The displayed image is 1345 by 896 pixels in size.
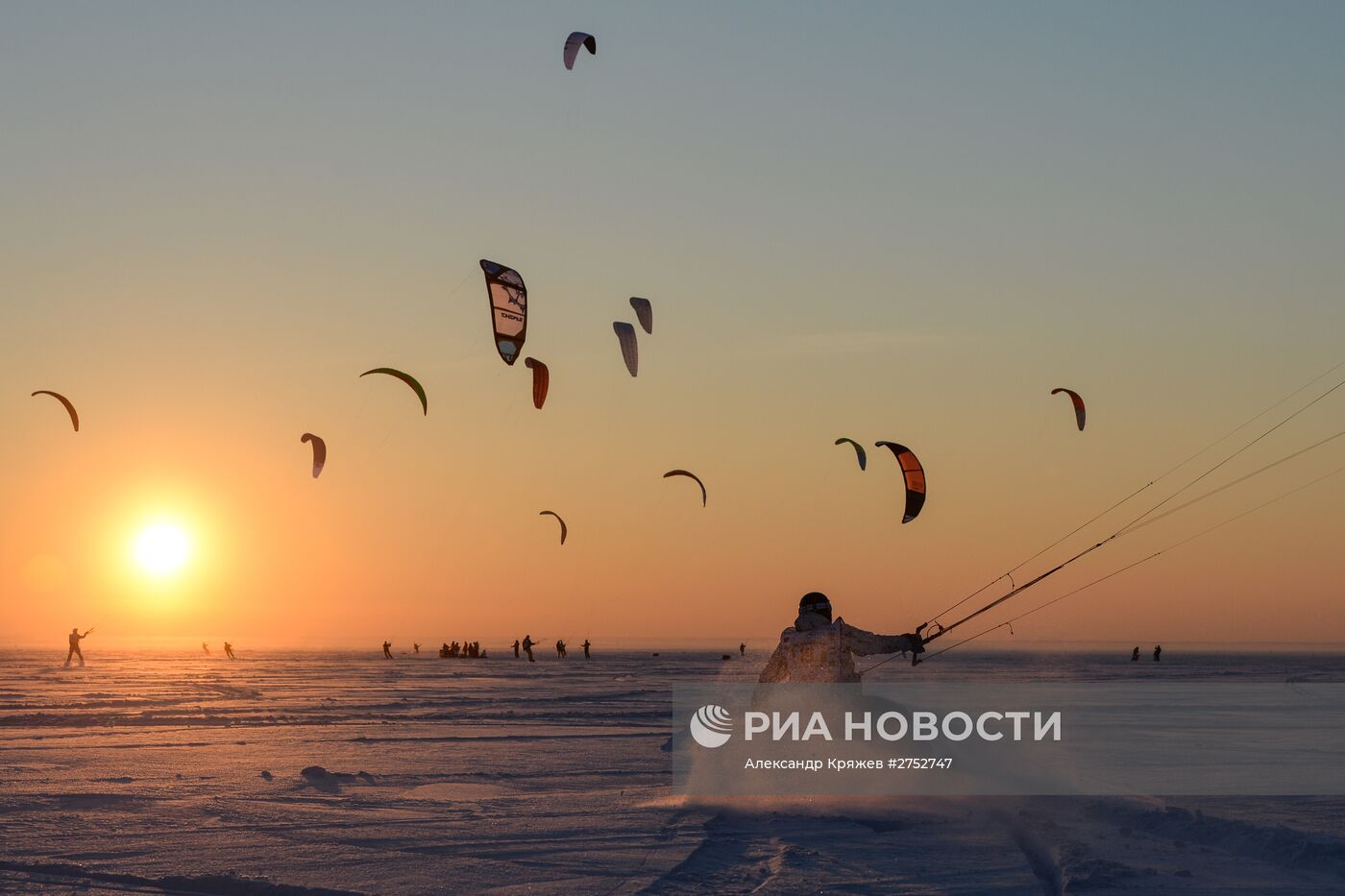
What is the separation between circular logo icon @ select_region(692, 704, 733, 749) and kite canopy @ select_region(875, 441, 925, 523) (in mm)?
7406

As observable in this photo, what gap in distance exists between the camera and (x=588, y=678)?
43.4m

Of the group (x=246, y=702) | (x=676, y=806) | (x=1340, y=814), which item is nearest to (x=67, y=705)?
(x=246, y=702)

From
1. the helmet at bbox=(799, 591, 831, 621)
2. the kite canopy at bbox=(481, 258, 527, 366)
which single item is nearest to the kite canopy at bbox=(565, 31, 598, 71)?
the kite canopy at bbox=(481, 258, 527, 366)

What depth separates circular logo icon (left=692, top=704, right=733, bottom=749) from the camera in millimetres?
11414

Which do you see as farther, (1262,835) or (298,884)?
(1262,835)

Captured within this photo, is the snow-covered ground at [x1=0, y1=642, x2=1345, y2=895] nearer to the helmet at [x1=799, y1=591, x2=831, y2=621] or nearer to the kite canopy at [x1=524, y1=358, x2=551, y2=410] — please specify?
the helmet at [x1=799, y1=591, x2=831, y2=621]

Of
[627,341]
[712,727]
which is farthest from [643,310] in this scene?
[712,727]

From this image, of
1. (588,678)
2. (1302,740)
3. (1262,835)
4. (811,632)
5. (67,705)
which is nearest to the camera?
(1262,835)

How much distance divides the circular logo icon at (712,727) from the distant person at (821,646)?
63 centimetres

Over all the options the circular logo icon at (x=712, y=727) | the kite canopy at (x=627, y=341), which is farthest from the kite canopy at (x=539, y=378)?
the circular logo icon at (x=712, y=727)

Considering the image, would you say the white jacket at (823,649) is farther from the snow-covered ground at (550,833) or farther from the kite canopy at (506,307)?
the kite canopy at (506,307)

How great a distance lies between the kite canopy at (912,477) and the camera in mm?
18703

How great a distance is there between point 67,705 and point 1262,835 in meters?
21.8

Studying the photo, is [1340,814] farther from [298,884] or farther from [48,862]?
[48,862]
